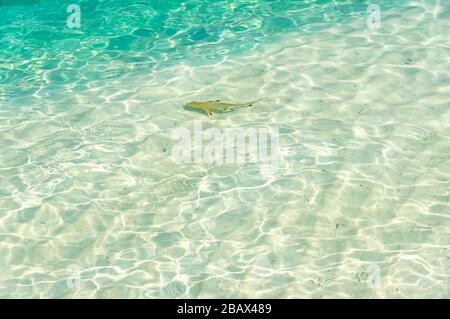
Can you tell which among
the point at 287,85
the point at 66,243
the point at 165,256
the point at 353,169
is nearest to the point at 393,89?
the point at 287,85

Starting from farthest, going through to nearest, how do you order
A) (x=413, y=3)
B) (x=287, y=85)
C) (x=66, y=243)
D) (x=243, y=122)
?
(x=413, y=3)
(x=287, y=85)
(x=243, y=122)
(x=66, y=243)

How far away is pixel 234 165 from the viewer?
298 inches

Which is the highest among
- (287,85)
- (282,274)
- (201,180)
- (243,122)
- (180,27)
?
(180,27)

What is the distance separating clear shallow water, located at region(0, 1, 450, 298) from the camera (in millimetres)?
6168

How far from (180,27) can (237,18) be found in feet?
3.34

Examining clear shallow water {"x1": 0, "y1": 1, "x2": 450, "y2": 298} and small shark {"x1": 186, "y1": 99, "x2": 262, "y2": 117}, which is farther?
small shark {"x1": 186, "y1": 99, "x2": 262, "y2": 117}

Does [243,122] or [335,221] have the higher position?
[243,122]

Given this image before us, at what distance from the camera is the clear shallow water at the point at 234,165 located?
6.17 metres

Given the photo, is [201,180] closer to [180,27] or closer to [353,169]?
[353,169]

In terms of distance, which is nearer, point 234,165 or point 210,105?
point 234,165

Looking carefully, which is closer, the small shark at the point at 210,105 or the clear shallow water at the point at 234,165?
the clear shallow water at the point at 234,165

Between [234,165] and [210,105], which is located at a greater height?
[210,105]

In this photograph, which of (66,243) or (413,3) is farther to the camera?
(413,3)

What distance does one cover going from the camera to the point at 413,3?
11.3 m
